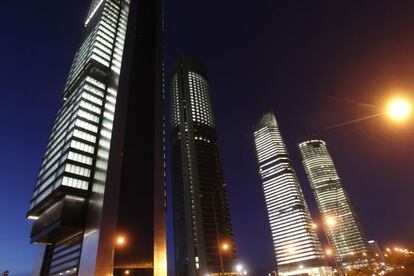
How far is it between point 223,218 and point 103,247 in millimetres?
122520

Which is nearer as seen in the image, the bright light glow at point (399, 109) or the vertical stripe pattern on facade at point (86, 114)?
the bright light glow at point (399, 109)

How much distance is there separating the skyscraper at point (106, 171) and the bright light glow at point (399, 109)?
6125 centimetres

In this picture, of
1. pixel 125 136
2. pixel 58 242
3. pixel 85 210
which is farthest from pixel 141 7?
pixel 58 242

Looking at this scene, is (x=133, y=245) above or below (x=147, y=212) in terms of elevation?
below

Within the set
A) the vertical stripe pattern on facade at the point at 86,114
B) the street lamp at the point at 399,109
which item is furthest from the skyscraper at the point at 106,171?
the street lamp at the point at 399,109

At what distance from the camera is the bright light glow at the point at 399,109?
9133 mm

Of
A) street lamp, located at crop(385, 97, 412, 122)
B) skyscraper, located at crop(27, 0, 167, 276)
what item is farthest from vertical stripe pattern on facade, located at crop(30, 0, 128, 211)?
street lamp, located at crop(385, 97, 412, 122)

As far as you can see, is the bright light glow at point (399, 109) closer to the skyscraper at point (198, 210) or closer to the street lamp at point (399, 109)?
the street lamp at point (399, 109)

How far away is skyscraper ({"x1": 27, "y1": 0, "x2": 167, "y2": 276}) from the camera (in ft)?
209

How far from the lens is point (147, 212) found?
72.1 metres

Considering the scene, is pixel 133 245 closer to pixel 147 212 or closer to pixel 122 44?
pixel 147 212

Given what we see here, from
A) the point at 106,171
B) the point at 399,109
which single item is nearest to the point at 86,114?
Result: the point at 106,171

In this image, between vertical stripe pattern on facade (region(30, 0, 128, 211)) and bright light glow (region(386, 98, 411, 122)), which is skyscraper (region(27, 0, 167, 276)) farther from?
bright light glow (region(386, 98, 411, 122))

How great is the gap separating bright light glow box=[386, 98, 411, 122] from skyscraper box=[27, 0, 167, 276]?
61.2m
